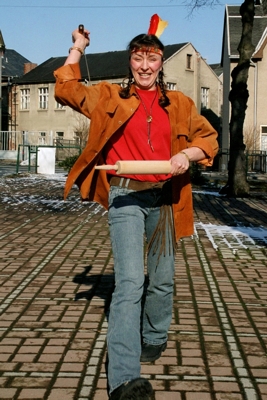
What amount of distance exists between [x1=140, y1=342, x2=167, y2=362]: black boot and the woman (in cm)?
17

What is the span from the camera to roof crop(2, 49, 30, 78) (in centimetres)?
6638

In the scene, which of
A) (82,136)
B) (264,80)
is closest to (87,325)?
(264,80)

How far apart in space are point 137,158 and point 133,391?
1290mm

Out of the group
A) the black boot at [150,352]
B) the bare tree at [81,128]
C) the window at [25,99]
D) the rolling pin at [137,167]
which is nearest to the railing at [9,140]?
the bare tree at [81,128]

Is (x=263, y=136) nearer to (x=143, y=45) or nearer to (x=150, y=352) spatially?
(x=150, y=352)

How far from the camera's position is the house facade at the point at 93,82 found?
54844 millimetres

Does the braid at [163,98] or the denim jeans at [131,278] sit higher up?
the braid at [163,98]

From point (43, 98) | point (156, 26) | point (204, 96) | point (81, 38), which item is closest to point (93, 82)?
point (43, 98)

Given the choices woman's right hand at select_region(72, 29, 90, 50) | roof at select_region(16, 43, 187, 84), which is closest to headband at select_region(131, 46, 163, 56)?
woman's right hand at select_region(72, 29, 90, 50)

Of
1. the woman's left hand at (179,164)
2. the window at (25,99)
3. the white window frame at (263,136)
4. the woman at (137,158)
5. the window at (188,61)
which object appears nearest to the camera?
the woman's left hand at (179,164)

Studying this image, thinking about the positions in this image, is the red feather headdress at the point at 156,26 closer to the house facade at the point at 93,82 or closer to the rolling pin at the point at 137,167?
the rolling pin at the point at 137,167

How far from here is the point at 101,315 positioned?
224 inches

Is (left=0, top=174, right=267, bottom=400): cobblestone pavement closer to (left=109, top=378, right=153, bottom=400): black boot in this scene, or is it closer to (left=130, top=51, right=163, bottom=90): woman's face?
(left=109, top=378, right=153, bottom=400): black boot

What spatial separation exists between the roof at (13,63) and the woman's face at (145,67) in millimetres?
61687
